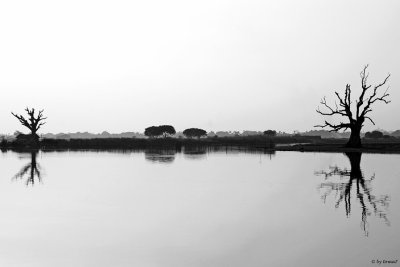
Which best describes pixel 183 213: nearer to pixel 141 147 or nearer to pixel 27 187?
pixel 27 187

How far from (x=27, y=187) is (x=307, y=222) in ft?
50.8

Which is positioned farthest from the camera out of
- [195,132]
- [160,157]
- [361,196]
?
[195,132]

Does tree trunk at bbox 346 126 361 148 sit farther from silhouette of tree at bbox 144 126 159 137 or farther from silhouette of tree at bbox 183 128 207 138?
silhouette of tree at bbox 183 128 207 138

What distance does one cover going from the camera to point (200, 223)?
1434 centimetres

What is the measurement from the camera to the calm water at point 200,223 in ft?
34.6

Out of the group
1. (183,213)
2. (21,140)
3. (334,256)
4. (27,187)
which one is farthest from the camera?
(21,140)

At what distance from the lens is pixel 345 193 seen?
20.3m

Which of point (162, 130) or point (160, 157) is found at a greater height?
point (162, 130)

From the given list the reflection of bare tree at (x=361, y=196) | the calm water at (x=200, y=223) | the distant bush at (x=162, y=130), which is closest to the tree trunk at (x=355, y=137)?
the reflection of bare tree at (x=361, y=196)

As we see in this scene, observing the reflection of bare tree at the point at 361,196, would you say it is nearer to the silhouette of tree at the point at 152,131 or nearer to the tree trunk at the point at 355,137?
the tree trunk at the point at 355,137

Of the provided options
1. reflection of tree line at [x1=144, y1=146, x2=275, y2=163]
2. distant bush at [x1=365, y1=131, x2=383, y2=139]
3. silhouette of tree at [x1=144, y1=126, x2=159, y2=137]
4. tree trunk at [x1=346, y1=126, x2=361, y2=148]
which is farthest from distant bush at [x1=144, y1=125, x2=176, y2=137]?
tree trunk at [x1=346, y1=126, x2=361, y2=148]

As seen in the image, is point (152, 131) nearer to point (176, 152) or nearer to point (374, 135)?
point (374, 135)

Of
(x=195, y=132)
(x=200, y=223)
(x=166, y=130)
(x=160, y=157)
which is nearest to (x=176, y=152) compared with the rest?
(x=160, y=157)

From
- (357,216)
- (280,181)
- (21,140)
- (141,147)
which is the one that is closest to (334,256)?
(357,216)
